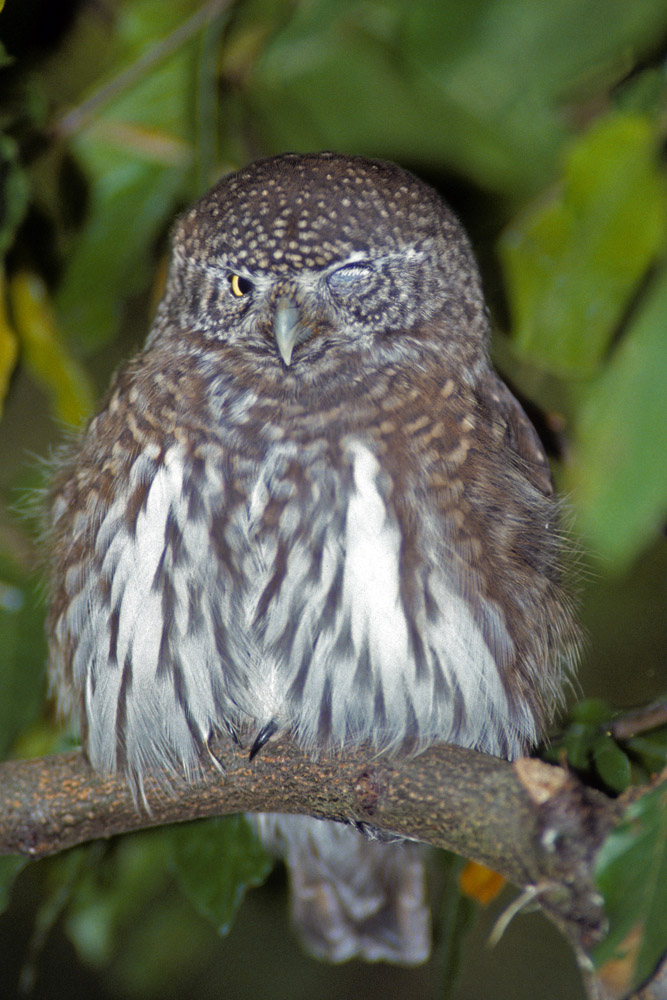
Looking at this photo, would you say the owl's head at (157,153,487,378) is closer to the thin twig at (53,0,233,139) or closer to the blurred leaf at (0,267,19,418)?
the blurred leaf at (0,267,19,418)

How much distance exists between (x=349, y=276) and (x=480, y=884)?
1000 millimetres

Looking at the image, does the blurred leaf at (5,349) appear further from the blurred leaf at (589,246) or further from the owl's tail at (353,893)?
the owl's tail at (353,893)

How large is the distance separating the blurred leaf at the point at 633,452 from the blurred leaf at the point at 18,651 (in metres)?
1.24

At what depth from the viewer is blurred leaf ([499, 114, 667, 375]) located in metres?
1.27

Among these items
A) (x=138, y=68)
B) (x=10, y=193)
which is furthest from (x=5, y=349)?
(x=138, y=68)

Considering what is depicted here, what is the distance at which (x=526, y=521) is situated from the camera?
1.48 meters

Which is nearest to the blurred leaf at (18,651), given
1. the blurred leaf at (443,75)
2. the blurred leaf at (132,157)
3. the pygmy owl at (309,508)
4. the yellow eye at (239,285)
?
the pygmy owl at (309,508)

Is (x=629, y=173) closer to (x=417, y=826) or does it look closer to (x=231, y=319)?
(x=231, y=319)

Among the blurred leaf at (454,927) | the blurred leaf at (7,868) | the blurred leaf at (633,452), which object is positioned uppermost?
the blurred leaf at (633,452)

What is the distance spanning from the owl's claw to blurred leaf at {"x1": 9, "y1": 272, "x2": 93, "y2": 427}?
738 mm

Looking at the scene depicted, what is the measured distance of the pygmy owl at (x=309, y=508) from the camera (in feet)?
4.49

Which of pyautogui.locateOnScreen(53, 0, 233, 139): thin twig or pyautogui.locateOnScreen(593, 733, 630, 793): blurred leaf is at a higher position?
pyautogui.locateOnScreen(53, 0, 233, 139): thin twig

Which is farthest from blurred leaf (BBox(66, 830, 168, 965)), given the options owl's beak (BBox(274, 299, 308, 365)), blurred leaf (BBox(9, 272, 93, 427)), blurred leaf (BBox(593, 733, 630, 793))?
owl's beak (BBox(274, 299, 308, 365))

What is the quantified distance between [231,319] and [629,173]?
24.2 inches
